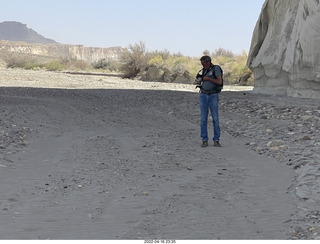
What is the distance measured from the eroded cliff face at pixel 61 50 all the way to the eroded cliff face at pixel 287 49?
4380 inches

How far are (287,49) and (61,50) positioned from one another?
469 feet

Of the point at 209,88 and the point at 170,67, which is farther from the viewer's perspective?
the point at 170,67

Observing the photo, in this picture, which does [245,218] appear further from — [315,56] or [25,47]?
[25,47]

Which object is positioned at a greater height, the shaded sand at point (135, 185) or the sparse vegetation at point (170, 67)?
the sparse vegetation at point (170, 67)

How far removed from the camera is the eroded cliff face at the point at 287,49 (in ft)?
58.9

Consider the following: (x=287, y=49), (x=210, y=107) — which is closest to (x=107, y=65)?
(x=287, y=49)

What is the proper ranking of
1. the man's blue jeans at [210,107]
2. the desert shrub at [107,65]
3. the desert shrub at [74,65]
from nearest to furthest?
the man's blue jeans at [210,107], the desert shrub at [74,65], the desert shrub at [107,65]

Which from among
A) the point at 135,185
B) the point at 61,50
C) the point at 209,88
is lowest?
the point at 135,185

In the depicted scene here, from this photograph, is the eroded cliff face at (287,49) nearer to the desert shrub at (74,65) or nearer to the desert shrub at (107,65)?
the desert shrub at (107,65)

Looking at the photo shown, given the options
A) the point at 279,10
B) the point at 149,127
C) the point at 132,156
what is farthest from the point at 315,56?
the point at 132,156

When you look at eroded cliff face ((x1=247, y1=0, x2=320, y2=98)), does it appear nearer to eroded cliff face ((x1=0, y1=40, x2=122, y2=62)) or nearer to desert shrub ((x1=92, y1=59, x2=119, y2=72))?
desert shrub ((x1=92, y1=59, x2=119, y2=72))

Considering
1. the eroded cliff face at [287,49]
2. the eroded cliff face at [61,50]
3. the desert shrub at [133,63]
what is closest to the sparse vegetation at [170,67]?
the desert shrub at [133,63]

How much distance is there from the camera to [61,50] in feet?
517

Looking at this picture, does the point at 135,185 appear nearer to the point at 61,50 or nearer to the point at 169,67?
the point at 169,67
